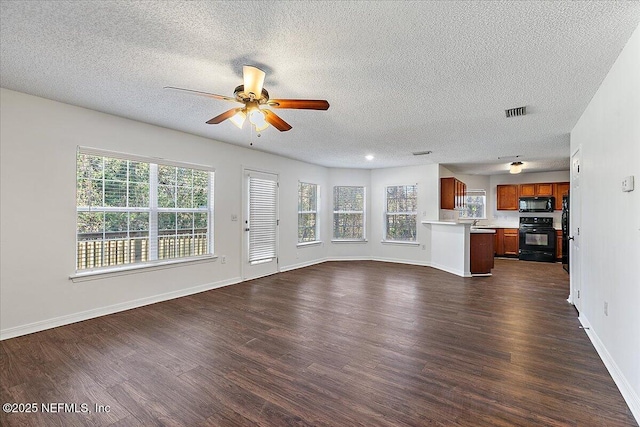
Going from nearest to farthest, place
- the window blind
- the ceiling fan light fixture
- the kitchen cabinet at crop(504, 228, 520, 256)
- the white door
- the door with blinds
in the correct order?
1. the ceiling fan light fixture
2. the white door
3. the door with blinds
4. the window blind
5. the kitchen cabinet at crop(504, 228, 520, 256)

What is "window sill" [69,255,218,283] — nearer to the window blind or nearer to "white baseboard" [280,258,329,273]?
the window blind

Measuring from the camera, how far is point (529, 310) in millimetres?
3914

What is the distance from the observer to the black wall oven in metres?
7.70

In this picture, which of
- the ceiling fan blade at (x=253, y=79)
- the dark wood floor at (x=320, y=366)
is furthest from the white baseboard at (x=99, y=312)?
the ceiling fan blade at (x=253, y=79)

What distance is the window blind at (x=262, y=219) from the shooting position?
5707 mm

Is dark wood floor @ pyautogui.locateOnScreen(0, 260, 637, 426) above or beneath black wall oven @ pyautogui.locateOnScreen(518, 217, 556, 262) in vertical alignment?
beneath

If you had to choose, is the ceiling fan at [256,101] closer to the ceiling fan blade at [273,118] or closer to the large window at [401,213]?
the ceiling fan blade at [273,118]

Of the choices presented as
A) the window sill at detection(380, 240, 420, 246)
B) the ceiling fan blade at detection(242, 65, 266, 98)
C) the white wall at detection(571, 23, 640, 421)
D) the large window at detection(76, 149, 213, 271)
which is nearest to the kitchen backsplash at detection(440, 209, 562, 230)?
the window sill at detection(380, 240, 420, 246)

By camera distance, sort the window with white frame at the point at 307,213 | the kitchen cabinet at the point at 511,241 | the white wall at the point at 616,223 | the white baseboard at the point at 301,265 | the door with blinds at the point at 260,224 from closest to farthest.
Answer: the white wall at the point at 616,223 < the door with blinds at the point at 260,224 < the white baseboard at the point at 301,265 < the window with white frame at the point at 307,213 < the kitchen cabinet at the point at 511,241

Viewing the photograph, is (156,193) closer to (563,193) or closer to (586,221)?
(586,221)

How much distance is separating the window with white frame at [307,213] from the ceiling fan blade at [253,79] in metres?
4.47

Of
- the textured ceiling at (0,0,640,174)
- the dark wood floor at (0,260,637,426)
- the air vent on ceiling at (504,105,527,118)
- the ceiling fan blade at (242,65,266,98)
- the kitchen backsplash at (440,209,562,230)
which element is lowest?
the dark wood floor at (0,260,637,426)

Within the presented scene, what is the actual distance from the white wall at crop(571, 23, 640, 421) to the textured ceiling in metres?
0.27

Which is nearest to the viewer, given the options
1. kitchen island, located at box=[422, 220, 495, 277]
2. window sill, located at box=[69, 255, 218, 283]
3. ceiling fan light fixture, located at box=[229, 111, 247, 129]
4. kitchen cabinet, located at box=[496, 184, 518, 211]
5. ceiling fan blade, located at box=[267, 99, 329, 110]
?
ceiling fan blade, located at box=[267, 99, 329, 110]
